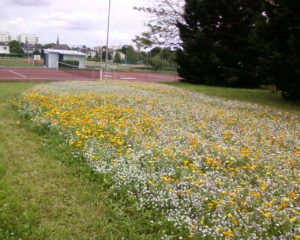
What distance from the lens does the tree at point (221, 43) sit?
23.2 meters

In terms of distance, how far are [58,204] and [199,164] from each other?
2.30m

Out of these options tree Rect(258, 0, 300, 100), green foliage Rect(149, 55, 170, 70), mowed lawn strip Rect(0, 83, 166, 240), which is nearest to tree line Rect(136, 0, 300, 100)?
tree Rect(258, 0, 300, 100)

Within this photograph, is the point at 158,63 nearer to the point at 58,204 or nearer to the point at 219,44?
the point at 219,44

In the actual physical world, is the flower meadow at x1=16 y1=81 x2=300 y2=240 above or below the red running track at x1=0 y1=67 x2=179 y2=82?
below

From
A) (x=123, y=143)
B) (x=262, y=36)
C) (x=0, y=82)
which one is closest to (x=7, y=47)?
(x=0, y=82)

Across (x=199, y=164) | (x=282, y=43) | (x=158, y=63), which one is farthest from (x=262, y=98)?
(x=158, y=63)

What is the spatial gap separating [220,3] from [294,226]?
2272cm

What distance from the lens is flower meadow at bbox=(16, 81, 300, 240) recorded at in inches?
129

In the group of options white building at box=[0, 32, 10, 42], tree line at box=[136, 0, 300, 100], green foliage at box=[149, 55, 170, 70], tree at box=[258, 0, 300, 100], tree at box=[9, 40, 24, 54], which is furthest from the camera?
white building at box=[0, 32, 10, 42]

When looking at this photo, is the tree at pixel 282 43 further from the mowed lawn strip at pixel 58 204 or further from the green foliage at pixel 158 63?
the green foliage at pixel 158 63

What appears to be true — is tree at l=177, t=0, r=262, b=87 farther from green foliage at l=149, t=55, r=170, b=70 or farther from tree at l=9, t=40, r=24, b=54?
tree at l=9, t=40, r=24, b=54

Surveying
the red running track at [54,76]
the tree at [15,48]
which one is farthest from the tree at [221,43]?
the tree at [15,48]

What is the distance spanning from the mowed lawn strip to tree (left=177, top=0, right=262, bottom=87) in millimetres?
20318

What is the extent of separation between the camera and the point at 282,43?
13.4 metres
